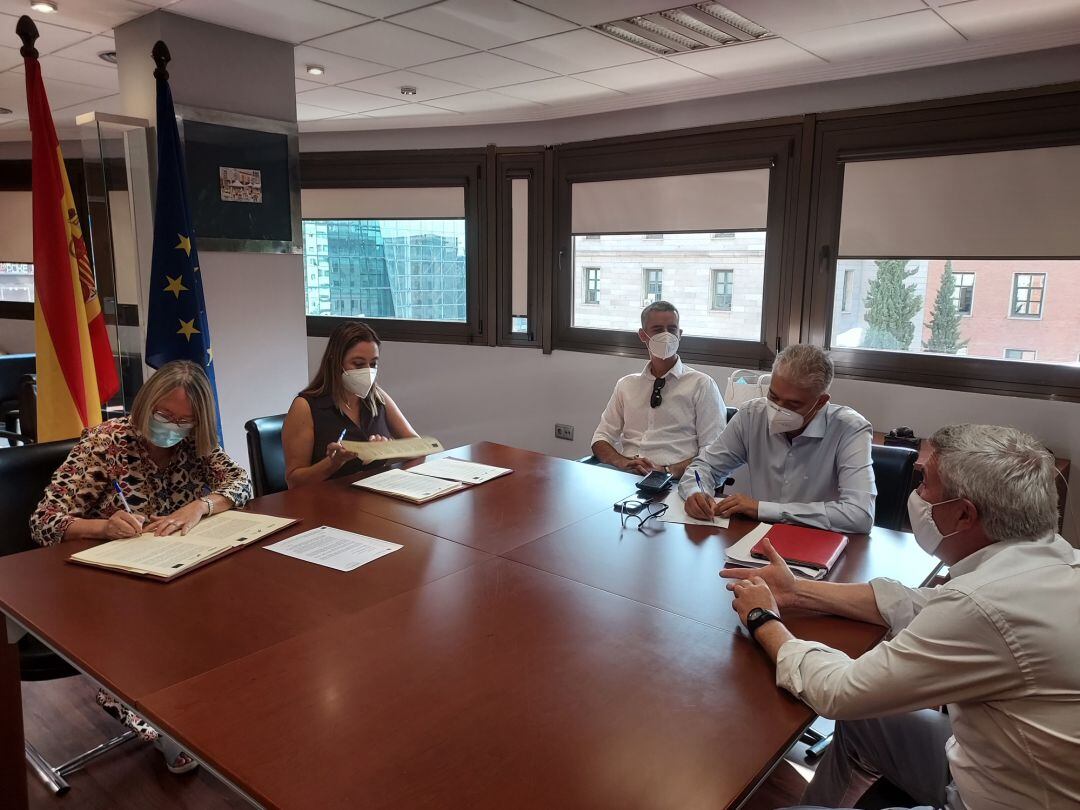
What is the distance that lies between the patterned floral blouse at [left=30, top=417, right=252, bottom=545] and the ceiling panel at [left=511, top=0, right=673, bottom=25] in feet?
7.01

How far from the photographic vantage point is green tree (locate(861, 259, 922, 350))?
3803 millimetres

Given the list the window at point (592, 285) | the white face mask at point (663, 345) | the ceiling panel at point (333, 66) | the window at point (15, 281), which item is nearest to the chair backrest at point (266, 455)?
the white face mask at point (663, 345)

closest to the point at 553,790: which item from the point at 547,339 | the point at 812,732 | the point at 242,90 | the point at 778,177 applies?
the point at 812,732

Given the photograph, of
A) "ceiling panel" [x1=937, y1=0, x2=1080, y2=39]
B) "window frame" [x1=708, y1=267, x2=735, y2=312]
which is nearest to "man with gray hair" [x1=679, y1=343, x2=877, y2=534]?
"ceiling panel" [x1=937, y1=0, x2=1080, y2=39]

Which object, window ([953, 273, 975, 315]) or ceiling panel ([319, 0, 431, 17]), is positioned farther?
window ([953, 273, 975, 315])

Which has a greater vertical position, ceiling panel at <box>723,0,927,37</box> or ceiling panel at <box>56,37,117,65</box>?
ceiling panel at <box>56,37,117,65</box>

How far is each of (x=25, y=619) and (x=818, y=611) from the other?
1.63m

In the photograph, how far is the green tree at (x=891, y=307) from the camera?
12.5 feet

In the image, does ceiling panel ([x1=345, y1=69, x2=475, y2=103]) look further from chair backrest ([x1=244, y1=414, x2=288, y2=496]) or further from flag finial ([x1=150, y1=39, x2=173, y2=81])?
chair backrest ([x1=244, y1=414, x2=288, y2=496])

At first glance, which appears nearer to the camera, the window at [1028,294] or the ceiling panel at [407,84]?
the window at [1028,294]

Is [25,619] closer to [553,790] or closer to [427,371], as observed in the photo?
[553,790]

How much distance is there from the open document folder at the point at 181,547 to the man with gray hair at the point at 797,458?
1.23 metres

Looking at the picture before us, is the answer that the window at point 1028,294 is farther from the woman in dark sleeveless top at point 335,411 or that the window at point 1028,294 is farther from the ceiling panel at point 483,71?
the woman in dark sleeveless top at point 335,411

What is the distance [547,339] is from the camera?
510cm
